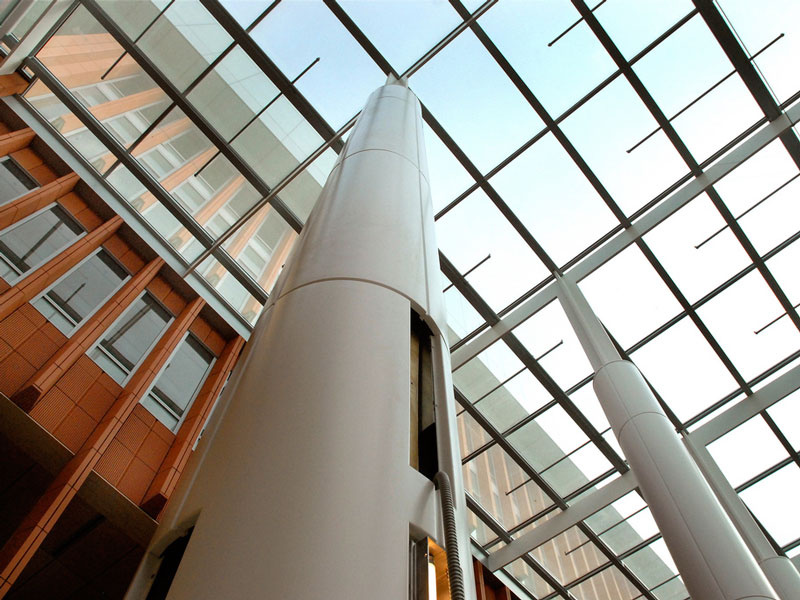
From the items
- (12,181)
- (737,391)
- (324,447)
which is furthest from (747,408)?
(12,181)

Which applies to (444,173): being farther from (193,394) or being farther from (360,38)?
(193,394)

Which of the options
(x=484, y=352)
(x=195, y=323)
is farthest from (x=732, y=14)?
(x=195, y=323)

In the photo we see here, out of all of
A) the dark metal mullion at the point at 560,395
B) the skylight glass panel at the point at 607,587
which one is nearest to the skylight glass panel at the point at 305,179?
the dark metal mullion at the point at 560,395

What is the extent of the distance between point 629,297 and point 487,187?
3.85 m

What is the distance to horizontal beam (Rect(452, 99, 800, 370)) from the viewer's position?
12.2 meters

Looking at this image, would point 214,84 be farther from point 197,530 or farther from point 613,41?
point 197,530

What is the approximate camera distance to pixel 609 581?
48.3 feet

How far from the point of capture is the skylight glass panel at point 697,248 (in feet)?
41.9

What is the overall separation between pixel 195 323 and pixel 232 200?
2.86 metres

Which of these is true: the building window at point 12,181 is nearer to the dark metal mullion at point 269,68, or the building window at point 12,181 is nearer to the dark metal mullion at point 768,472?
the dark metal mullion at point 269,68

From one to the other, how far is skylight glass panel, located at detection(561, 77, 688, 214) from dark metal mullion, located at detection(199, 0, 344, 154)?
4.93m

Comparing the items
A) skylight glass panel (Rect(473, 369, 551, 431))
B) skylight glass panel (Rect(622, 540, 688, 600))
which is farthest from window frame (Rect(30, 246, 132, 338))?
skylight glass panel (Rect(622, 540, 688, 600))

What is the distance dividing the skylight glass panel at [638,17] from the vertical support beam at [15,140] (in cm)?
1034

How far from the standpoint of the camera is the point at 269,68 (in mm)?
12602
